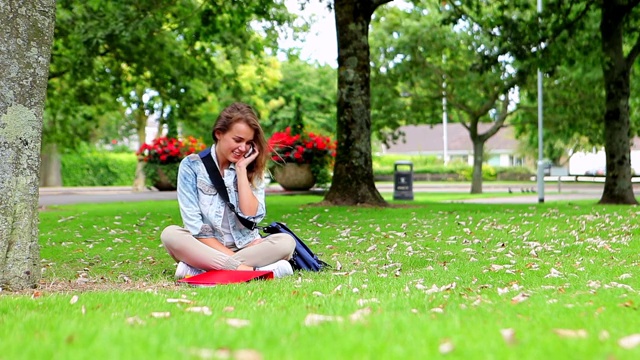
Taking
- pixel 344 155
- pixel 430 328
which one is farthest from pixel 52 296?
pixel 344 155

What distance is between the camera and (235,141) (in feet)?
23.3

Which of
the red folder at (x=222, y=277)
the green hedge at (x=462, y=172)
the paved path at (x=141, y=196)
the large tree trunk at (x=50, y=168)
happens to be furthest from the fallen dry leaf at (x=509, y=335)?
the green hedge at (x=462, y=172)

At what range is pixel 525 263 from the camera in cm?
785

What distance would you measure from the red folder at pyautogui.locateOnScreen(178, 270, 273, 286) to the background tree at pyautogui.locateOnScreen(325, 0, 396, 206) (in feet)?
32.1

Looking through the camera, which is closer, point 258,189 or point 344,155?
point 258,189

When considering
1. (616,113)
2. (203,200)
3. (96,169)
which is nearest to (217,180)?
(203,200)

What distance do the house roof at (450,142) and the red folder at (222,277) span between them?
7525 centimetres

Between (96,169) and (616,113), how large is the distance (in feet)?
122

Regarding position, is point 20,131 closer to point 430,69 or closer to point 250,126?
point 250,126

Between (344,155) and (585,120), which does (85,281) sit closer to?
(344,155)

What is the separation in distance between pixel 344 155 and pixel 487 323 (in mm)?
12731

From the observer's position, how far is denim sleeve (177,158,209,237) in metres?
7.08

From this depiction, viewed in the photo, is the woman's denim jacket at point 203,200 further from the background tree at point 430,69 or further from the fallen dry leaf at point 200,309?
the background tree at point 430,69

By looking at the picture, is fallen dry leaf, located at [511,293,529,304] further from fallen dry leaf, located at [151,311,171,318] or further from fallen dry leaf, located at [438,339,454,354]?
fallen dry leaf, located at [151,311,171,318]
